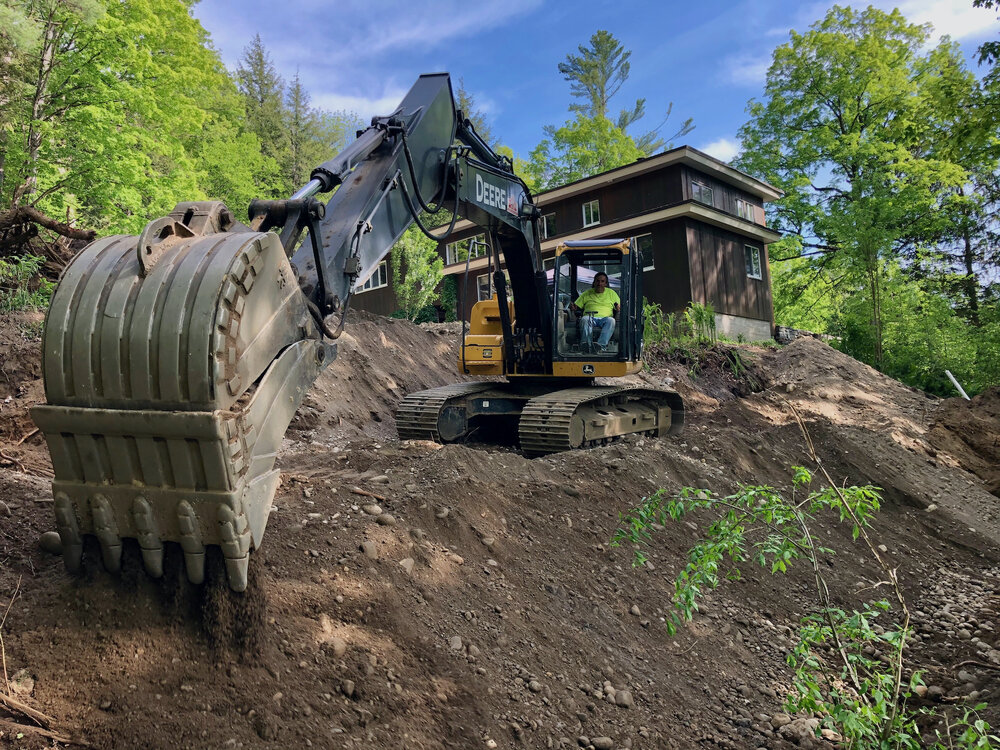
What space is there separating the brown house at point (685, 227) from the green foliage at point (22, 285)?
12434 millimetres

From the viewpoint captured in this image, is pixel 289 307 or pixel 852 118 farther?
pixel 852 118

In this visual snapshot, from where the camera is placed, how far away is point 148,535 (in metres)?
2.57

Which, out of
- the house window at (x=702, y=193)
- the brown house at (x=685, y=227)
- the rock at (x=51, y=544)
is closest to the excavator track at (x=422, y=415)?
the rock at (x=51, y=544)

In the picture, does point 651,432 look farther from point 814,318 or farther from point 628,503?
point 814,318

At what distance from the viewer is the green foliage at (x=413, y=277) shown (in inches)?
989

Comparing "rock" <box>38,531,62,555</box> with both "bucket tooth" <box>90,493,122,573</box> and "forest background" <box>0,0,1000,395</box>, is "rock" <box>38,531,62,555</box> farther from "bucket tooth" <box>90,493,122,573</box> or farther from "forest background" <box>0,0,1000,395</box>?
"forest background" <box>0,0,1000,395</box>

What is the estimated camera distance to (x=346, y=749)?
2365 millimetres

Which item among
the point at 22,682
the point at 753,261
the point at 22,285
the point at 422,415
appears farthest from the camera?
the point at 753,261

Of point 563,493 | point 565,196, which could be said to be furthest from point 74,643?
point 565,196

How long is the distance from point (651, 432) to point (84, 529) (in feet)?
26.5

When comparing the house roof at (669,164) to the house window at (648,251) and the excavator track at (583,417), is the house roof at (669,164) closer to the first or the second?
the house window at (648,251)

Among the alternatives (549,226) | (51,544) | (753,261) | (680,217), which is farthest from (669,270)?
(51,544)

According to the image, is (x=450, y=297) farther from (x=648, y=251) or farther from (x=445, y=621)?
(x=445, y=621)

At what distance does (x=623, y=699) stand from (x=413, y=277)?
22.8 meters
